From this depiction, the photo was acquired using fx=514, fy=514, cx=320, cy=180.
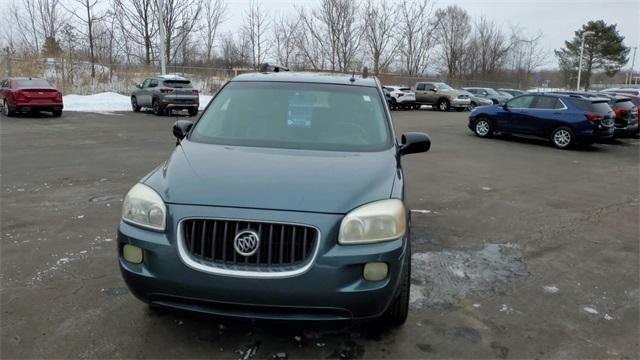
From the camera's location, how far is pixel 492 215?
6.98 metres

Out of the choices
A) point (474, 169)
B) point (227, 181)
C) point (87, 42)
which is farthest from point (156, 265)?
point (87, 42)

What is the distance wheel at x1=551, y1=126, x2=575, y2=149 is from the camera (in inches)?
585

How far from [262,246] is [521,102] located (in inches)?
602

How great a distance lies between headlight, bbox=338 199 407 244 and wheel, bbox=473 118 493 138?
15147 millimetres

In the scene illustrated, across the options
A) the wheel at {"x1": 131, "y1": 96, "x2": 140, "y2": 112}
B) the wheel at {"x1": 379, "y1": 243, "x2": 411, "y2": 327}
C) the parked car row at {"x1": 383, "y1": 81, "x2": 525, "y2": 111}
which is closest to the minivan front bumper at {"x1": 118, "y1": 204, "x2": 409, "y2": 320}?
the wheel at {"x1": 379, "y1": 243, "x2": 411, "y2": 327}

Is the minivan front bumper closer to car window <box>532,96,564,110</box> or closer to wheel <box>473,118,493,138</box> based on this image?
car window <box>532,96,564,110</box>

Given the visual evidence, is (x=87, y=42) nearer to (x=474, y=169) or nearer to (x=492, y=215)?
(x=474, y=169)

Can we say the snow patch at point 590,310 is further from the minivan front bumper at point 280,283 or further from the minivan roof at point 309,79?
the minivan roof at point 309,79

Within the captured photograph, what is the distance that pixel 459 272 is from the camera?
Answer: 4.75 m

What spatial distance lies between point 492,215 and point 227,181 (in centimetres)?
485

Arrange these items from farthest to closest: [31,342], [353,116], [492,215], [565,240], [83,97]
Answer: [83,97] < [492,215] < [565,240] < [353,116] < [31,342]

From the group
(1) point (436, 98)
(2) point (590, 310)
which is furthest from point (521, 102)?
(1) point (436, 98)

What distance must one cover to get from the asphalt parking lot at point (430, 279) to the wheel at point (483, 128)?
7.18 m

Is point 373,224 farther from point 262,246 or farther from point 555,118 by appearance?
point 555,118
